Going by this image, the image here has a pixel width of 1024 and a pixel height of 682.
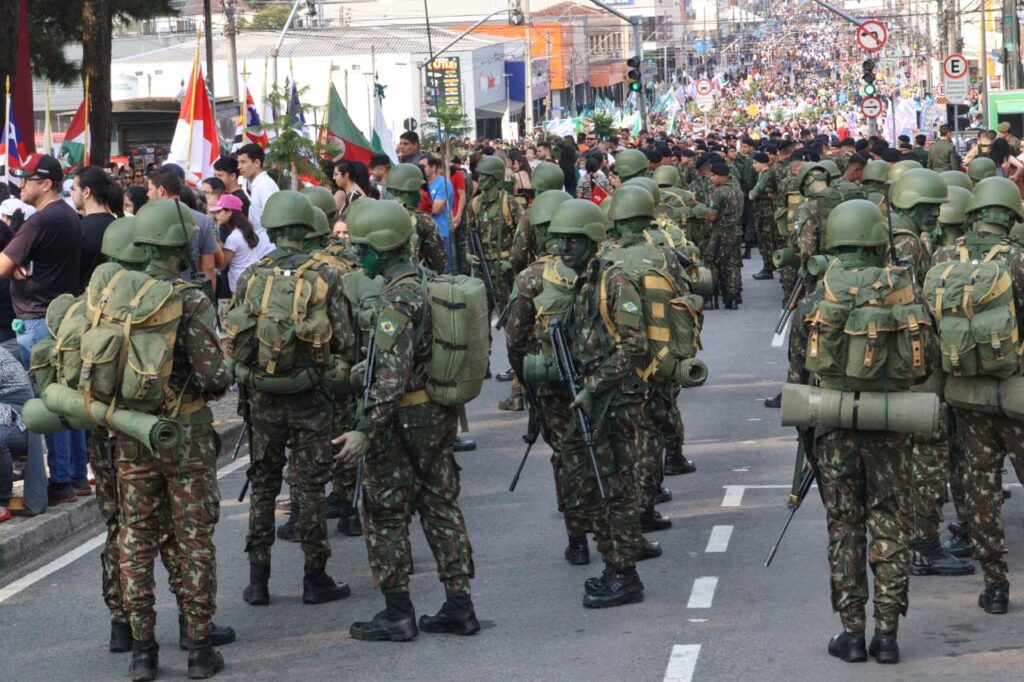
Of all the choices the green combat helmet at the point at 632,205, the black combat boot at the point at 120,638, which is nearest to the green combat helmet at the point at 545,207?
the green combat helmet at the point at 632,205

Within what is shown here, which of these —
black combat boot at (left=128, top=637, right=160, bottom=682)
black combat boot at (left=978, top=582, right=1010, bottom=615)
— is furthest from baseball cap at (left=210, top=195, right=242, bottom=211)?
black combat boot at (left=978, top=582, right=1010, bottom=615)

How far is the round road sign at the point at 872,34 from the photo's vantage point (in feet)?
103

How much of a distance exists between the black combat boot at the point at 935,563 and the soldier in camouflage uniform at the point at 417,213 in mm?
4603

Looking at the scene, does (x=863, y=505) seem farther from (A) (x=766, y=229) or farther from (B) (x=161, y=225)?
(A) (x=766, y=229)

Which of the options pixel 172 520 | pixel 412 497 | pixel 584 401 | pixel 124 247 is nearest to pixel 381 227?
pixel 124 247

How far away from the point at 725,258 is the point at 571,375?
12.2 m

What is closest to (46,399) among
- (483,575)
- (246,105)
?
(483,575)

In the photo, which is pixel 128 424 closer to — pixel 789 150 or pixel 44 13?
pixel 789 150

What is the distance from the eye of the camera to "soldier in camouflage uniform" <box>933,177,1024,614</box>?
779 centimetres

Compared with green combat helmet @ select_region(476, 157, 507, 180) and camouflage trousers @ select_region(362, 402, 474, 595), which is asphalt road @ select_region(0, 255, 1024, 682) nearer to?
camouflage trousers @ select_region(362, 402, 474, 595)

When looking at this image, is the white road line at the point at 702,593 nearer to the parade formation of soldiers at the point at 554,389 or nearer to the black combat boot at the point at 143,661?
the parade formation of soldiers at the point at 554,389

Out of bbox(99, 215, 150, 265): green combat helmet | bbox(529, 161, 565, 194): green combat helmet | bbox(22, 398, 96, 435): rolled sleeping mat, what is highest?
bbox(529, 161, 565, 194): green combat helmet

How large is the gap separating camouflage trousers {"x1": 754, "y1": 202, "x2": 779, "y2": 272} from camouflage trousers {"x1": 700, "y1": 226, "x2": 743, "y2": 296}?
1.45 metres

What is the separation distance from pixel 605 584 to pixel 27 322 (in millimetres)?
4178
